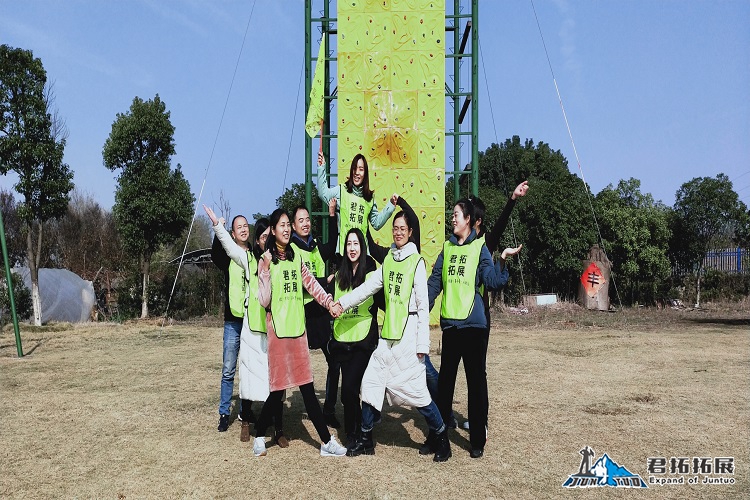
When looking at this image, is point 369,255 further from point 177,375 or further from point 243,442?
point 177,375

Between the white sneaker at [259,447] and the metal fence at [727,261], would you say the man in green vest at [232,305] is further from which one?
the metal fence at [727,261]

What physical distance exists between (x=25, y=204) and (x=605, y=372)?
514 inches

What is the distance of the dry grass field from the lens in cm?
405

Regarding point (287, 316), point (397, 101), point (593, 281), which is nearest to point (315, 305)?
point (287, 316)

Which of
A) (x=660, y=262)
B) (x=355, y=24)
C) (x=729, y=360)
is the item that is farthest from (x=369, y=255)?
(x=660, y=262)

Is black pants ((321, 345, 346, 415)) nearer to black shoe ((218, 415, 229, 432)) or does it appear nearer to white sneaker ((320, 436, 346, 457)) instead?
white sneaker ((320, 436, 346, 457))

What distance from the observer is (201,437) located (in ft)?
17.2

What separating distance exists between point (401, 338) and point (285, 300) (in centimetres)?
89

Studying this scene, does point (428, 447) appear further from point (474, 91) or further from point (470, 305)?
point (474, 91)

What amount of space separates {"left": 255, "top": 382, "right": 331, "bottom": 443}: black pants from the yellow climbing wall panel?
8984 millimetres

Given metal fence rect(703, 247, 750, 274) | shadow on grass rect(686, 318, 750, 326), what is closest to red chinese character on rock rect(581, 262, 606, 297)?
shadow on grass rect(686, 318, 750, 326)

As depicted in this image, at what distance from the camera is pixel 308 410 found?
4695 mm

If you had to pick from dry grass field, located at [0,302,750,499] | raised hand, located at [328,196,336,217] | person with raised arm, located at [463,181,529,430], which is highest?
raised hand, located at [328,196,336,217]

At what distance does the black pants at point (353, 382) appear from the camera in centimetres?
476
